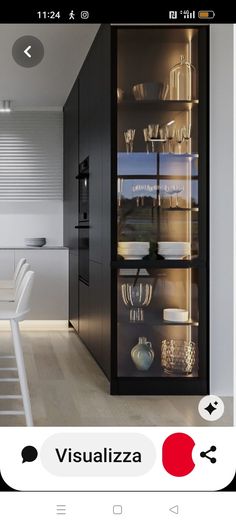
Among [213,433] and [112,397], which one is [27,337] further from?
[213,433]

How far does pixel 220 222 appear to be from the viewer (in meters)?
2.83

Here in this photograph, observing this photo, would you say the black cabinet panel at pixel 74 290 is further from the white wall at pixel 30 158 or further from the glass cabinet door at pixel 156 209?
the glass cabinet door at pixel 156 209

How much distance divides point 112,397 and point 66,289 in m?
2.51

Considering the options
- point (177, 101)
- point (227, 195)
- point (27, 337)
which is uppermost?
point (177, 101)

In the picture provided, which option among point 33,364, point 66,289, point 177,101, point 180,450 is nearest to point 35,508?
point 180,450

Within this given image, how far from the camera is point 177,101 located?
2.89 m

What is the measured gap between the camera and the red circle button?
0.60 meters

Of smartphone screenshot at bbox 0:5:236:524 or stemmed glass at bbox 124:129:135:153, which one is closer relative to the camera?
smartphone screenshot at bbox 0:5:236:524

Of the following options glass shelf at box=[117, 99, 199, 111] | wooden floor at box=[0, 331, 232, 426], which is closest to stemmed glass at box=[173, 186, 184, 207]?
glass shelf at box=[117, 99, 199, 111]

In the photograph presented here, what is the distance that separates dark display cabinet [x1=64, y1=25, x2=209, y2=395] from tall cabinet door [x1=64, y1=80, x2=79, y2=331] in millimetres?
1695

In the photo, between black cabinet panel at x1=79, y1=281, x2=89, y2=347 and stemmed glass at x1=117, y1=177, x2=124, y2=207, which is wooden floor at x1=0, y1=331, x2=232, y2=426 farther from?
stemmed glass at x1=117, y1=177, x2=124, y2=207

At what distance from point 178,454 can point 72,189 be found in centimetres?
446
